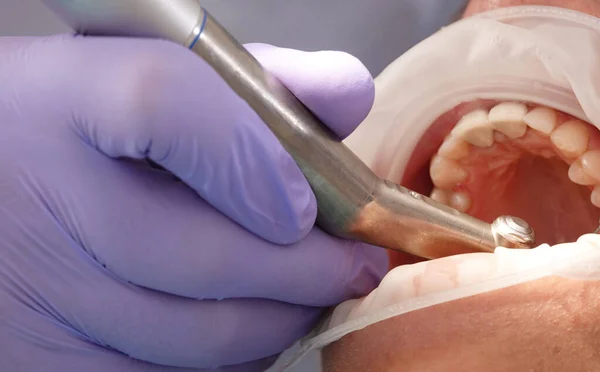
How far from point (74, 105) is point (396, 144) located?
58 cm

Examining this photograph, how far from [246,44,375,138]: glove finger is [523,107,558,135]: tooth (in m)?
0.30

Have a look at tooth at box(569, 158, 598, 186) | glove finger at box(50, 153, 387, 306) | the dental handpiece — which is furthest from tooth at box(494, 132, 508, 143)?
glove finger at box(50, 153, 387, 306)

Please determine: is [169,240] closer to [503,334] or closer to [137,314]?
[137,314]

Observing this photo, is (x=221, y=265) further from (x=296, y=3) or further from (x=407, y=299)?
(x=296, y=3)

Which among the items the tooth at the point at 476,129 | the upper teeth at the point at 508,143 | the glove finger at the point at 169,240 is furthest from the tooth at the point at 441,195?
the glove finger at the point at 169,240

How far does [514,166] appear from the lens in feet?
4.11

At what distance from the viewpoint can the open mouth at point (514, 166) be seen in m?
1.05

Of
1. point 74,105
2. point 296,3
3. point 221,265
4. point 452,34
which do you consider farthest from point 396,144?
point 74,105

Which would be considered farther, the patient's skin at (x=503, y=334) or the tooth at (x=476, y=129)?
the tooth at (x=476, y=129)

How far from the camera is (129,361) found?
925 mm

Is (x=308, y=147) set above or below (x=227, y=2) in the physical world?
below

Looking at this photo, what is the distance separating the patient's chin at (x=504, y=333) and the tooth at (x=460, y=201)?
426mm

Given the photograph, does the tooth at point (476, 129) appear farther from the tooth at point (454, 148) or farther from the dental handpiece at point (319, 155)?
the dental handpiece at point (319, 155)

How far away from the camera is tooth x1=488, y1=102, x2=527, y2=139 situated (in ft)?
3.50
